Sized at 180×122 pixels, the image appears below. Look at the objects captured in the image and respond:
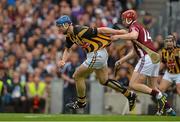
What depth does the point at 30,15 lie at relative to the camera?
29031mm

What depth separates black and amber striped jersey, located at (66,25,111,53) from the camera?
1942 cm

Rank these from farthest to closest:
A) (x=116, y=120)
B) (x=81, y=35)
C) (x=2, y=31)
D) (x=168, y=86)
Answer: (x=2, y=31), (x=168, y=86), (x=81, y=35), (x=116, y=120)

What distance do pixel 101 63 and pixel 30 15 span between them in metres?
9.75

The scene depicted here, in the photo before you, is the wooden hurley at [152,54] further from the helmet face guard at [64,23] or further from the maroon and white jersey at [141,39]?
the helmet face guard at [64,23]

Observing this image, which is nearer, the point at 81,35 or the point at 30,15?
the point at 81,35

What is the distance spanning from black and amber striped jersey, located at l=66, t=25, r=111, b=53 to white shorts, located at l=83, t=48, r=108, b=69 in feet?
0.30

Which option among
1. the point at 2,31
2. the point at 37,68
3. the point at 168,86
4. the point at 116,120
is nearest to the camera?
the point at 116,120

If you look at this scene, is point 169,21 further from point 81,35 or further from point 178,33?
point 81,35

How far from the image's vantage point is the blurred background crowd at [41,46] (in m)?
24.8

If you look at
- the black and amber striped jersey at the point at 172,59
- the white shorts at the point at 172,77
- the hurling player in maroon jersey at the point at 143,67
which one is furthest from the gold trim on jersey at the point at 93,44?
the white shorts at the point at 172,77

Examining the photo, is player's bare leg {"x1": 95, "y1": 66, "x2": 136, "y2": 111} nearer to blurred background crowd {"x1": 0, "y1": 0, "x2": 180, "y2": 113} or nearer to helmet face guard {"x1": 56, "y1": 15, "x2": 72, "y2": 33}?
helmet face guard {"x1": 56, "y1": 15, "x2": 72, "y2": 33}

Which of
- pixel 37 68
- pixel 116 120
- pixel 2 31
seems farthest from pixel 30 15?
pixel 116 120

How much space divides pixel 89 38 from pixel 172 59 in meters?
2.80

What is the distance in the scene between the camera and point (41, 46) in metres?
27.1
